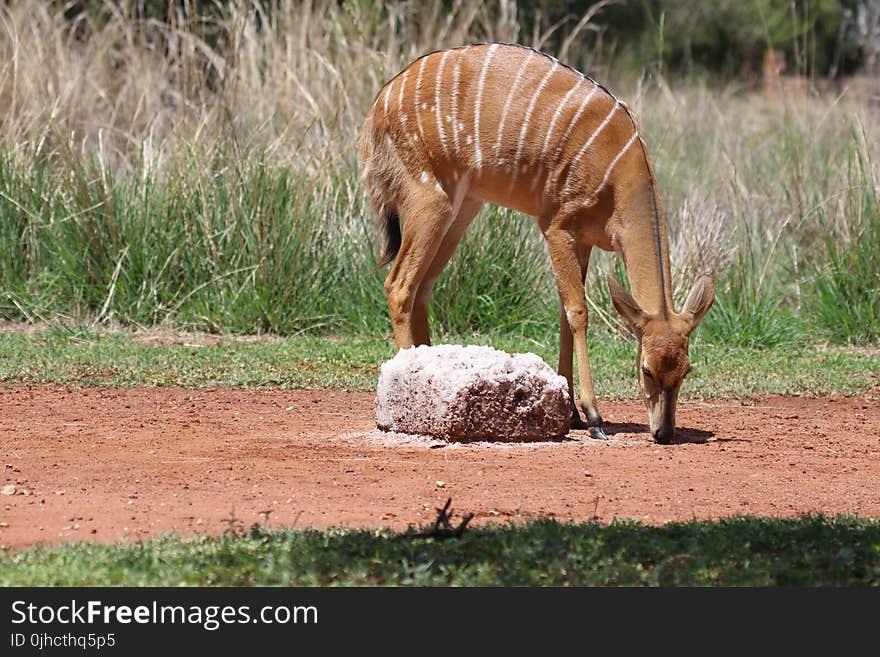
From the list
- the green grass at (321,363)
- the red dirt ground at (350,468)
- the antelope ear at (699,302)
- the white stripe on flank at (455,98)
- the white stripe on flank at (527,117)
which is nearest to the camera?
the red dirt ground at (350,468)

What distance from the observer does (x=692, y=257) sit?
35.1 feet

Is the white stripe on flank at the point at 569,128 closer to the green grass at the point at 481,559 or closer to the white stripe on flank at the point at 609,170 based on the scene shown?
the white stripe on flank at the point at 609,170

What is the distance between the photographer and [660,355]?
6824 millimetres

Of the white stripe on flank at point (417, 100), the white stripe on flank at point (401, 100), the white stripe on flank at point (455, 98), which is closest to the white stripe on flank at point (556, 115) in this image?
the white stripe on flank at point (455, 98)

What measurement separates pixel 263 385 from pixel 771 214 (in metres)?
5.39

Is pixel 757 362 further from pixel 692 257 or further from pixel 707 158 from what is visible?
pixel 707 158

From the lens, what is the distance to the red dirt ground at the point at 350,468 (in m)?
5.18

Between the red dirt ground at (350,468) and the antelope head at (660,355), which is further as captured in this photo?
the antelope head at (660,355)

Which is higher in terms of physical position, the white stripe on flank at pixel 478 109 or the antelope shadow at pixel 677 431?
the white stripe on flank at pixel 478 109

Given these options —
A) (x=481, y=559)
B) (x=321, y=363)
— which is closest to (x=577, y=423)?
(x=321, y=363)

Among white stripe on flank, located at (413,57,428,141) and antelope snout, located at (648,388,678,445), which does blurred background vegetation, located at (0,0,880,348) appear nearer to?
white stripe on flank, located at (413,57,428,141)

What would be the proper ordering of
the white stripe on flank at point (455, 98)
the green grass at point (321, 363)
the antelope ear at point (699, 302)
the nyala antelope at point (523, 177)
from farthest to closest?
1. the green grass at point (321, 363)
2. the white stripe on flank at point (455, 98)
3. the nyala antelope at point (523, 177)
4. the antelope ear at point (699, 302)

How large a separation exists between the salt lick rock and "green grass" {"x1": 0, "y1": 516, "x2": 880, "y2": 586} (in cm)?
182

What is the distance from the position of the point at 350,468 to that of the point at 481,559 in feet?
5.91
